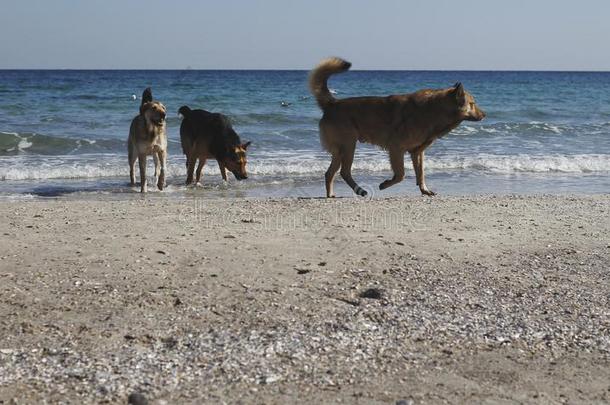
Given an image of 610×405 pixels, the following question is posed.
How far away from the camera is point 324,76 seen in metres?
10.1

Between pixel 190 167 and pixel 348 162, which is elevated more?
pixel 348 162

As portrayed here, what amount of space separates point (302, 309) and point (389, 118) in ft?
17.6

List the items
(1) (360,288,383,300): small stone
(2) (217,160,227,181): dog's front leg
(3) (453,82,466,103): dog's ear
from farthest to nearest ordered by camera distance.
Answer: (2) (217,160,227,181): dog's front leg → (3) (453,82,466,103): dog's ear → (1) (360,288,383,300): small stone

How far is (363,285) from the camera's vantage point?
17.9 ft

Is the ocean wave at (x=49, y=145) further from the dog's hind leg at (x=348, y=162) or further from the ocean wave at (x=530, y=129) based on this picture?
the ocean wave at (x=530, y=129)

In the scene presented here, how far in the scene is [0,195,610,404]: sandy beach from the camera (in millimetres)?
3879

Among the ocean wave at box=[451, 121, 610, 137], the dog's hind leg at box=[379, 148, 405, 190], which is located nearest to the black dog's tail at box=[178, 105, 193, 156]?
the dog's hind leg at box=[379, 148, 405, 190]

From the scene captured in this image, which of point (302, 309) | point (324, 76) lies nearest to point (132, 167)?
point (324, 76)

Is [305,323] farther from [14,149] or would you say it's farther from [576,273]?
[14,149]

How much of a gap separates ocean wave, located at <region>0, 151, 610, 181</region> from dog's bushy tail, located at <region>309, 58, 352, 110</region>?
125 inches

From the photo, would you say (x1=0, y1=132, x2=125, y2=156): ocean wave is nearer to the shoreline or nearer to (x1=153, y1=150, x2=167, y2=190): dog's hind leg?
the shoreline

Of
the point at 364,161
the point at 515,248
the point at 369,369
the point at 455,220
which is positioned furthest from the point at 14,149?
the point at 369,369

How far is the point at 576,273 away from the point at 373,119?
14.5ft

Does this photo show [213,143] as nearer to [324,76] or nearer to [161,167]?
[161,167]
